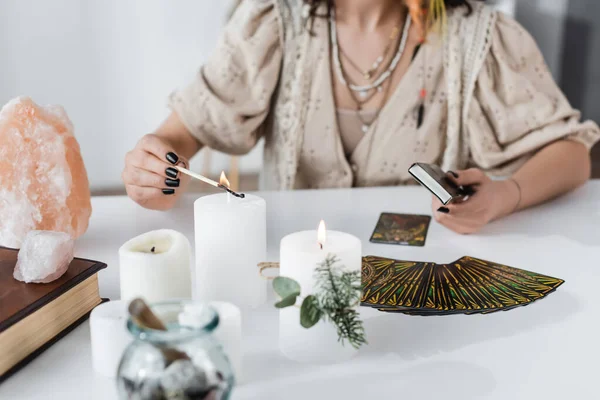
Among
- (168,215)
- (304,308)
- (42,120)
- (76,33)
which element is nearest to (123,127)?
(76,33)

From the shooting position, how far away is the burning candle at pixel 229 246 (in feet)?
2.21

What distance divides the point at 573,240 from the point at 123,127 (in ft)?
6.88

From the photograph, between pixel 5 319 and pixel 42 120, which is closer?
pixel 5 319

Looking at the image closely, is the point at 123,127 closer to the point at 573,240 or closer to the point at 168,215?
the point at 168,215

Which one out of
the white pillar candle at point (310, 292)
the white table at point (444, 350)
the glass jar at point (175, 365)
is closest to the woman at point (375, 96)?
the white table at point (444, 350)

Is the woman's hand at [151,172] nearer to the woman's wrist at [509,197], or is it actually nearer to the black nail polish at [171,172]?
the black nail polish at [171,172]

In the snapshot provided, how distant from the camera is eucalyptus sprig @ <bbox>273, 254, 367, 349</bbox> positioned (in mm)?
572

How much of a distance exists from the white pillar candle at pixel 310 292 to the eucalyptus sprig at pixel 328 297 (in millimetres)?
12

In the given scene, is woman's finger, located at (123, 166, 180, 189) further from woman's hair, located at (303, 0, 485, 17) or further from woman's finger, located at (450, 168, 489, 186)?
woman's hair, located at (303, 0, 485, 17)

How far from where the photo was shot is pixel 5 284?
0.66 metres

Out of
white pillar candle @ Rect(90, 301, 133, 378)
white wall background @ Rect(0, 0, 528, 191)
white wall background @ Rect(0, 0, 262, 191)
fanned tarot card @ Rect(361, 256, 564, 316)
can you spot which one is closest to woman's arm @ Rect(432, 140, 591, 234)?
fanned tarot card @ Rect(361, 256, 564, 316)

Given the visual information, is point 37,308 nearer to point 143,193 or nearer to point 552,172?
point 143,193

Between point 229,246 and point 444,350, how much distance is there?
245 millimetres

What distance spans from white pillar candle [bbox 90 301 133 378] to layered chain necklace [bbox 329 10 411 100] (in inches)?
35.7
